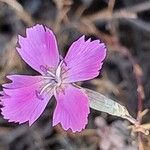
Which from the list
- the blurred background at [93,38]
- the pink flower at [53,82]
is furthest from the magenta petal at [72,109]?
the blurred background at [93,38]

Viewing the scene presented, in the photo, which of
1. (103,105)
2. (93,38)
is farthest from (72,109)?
(93,38)

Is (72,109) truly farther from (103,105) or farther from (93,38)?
(93,38)

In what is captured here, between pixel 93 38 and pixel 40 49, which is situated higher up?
pixel 40 49

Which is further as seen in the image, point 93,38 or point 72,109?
point 93,38

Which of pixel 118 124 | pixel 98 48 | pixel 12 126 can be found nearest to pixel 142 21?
pixel 118 124

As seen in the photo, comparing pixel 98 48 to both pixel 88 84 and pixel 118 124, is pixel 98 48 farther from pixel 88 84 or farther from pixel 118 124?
pixel 88 84

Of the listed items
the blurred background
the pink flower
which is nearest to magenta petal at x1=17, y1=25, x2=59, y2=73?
the pink flower
